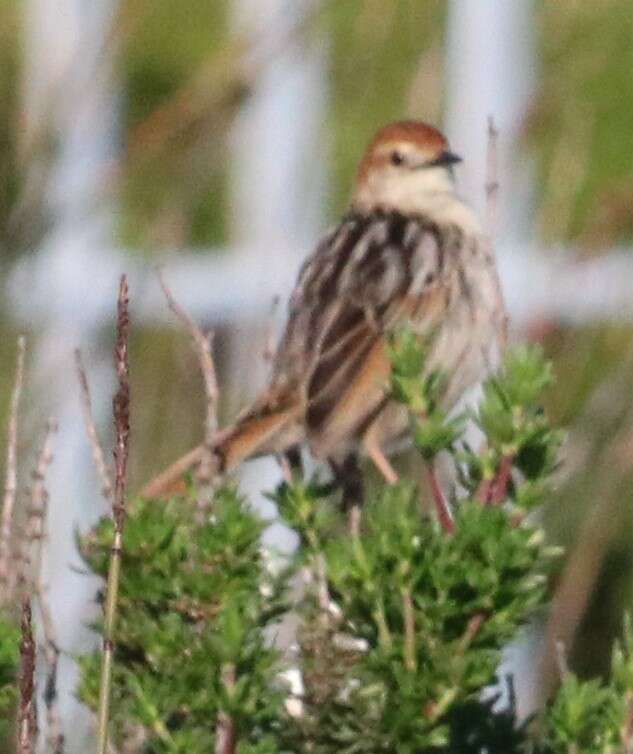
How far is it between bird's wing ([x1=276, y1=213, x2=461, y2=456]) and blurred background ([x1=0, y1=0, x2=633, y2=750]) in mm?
152

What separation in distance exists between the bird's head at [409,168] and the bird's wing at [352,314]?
0.31 meters

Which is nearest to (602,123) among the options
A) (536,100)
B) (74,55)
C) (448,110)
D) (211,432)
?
(448,110)

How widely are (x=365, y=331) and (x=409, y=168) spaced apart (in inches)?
33.2

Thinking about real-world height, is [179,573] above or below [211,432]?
below

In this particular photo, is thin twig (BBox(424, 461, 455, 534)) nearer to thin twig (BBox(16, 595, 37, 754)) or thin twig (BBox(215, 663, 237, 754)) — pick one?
thin twig (BBox(215, 663, 237, 754))

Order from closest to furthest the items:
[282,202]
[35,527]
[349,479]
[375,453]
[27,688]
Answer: [27,688], [35,527], [349,479], [375,453], [282,202]

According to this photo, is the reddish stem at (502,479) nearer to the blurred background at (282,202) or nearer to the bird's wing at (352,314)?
the blurred background at (282,202)

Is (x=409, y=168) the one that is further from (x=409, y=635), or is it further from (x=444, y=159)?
(x=409, y=635)

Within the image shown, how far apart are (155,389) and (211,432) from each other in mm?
2161

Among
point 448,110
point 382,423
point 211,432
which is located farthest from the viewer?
point 448,110

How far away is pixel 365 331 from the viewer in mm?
5137

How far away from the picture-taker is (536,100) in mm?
5969

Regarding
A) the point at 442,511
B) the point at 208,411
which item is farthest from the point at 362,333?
the point at 442,511

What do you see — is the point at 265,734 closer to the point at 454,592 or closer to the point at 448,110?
the point at 454,592
